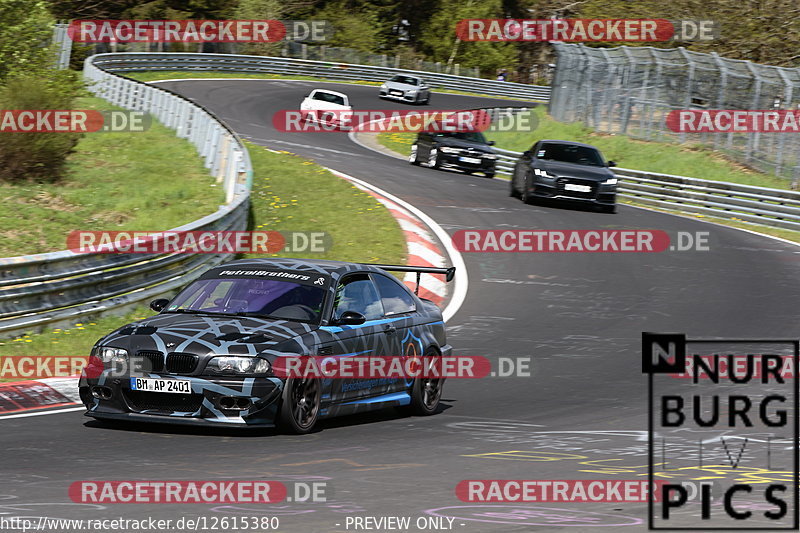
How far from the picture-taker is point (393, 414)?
426 inches

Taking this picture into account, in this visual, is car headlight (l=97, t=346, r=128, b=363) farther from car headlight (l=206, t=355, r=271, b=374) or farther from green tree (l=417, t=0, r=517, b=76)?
green tree (l=417, t=0, r=517, b=76)

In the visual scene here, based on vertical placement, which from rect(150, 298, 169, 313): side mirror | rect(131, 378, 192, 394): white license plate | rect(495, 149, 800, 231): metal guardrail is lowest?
rect(495, 149, 800, 231): metal guardrail

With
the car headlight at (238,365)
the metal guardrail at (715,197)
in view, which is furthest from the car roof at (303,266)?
the metal guardrail at (715,197)

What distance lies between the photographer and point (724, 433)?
959cm

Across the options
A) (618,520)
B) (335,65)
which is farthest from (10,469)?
(335,65)

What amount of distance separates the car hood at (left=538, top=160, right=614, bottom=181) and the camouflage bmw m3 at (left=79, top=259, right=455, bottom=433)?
51.7 ft

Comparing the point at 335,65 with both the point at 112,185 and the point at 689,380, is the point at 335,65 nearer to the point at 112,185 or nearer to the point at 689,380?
the point at 112,185

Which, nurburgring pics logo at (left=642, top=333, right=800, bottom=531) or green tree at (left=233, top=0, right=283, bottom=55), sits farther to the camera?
green tree at (left=233, top=0, right=283, bottom=55)

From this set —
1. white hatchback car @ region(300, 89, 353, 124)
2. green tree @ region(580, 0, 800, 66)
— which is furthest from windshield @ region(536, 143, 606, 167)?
green tree @ region(580, 0, 800, 66)

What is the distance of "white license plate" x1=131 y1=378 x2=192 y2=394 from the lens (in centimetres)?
870

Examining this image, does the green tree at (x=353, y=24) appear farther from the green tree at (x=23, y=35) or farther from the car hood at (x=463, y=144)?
the green tree at (x=23, y=35)

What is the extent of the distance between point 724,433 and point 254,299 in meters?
3.93

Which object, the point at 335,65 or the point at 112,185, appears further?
the point at 335,65

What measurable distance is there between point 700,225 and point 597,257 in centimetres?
610
